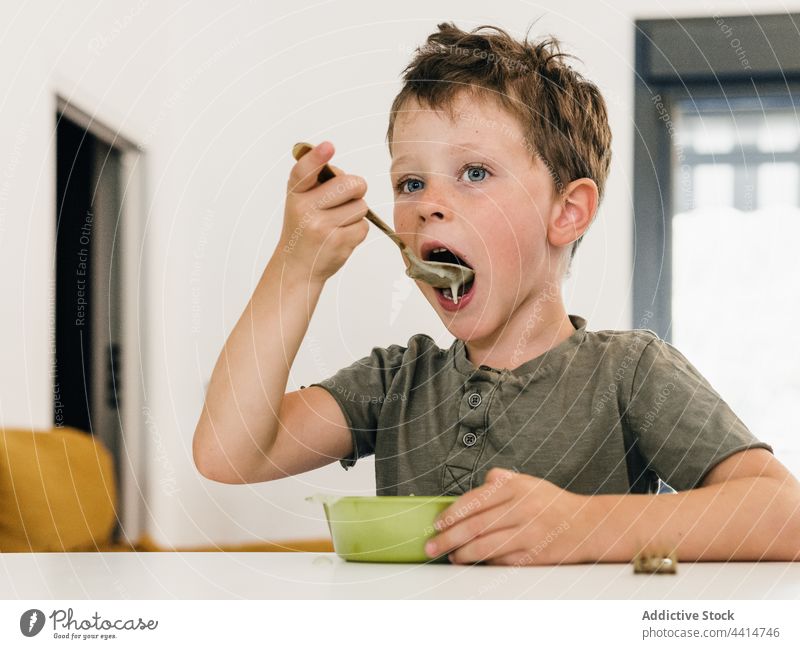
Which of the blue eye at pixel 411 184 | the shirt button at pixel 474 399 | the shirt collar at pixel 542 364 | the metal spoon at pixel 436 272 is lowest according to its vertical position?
the shirt button at pixel 474 399

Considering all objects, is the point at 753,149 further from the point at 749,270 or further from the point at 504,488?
the point at 504,488

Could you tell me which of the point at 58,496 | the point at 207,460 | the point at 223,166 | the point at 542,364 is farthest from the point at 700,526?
the point at 223,166

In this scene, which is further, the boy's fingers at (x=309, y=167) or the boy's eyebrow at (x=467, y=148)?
the boy's eyebrow at (x=467, y=148)

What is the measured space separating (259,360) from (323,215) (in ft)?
0.35

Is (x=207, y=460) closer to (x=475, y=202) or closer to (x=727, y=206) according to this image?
(x=475, y=202)

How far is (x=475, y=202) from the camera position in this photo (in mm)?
682

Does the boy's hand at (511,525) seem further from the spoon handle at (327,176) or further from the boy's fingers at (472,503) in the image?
the spoon handle at (327,176)

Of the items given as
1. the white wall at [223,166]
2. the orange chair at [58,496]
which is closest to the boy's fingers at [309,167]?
the white wall at [223,166]

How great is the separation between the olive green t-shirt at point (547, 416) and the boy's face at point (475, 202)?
5 cm

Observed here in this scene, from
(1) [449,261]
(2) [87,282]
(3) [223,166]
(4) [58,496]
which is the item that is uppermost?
(3) [223,166]

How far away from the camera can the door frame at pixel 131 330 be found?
1.51 meters
